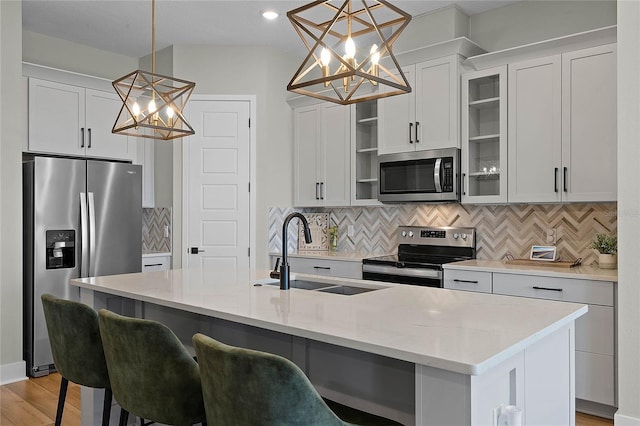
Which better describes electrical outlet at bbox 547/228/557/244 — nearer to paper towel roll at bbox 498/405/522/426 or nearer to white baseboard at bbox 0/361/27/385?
paper towel roll at bbox 498/405/522/426

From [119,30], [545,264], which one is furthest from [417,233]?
[119,30]

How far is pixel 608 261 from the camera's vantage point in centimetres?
335

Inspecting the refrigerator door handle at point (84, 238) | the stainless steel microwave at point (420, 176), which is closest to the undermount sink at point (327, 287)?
the stainless steel microwave at point (420, 176)

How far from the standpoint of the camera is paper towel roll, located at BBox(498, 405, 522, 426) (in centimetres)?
139

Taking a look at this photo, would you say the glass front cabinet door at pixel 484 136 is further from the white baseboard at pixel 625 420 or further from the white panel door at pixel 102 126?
the white panel door at pixel 102 126

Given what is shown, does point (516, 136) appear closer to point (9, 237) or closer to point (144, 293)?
point (144, 293)

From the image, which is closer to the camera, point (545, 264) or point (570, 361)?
point (570, 361)

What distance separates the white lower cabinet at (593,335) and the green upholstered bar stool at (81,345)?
260 cm

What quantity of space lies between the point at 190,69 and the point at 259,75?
0.67 meters

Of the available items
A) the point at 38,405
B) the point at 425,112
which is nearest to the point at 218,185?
the point at 425,112

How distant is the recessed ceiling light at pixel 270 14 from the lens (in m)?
4.23

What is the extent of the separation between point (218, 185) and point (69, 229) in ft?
4.55

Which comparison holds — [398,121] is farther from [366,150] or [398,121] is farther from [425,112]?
[366,150]

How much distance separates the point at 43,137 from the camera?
14.3ft
